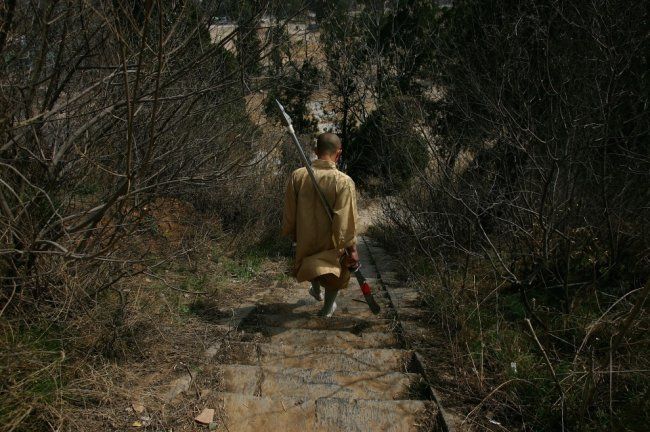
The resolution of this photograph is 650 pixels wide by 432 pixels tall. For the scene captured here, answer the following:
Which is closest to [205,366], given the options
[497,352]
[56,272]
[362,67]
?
[56,272]

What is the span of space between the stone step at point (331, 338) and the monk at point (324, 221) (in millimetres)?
501

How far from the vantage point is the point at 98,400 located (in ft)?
9.66

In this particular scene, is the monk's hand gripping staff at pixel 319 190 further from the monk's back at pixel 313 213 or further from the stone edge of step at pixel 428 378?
the stone edge of step at pixel 428 378

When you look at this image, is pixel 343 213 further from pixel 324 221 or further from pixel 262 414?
pixel 262 414

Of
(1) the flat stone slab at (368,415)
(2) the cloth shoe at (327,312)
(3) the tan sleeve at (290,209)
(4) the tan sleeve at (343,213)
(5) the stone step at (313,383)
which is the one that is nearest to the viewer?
(1) the flat stone slab at (368,415)

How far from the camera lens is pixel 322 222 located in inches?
189

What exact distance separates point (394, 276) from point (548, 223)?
105 inches

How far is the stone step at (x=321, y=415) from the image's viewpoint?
2.94 m

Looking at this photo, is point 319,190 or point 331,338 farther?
point 319,190

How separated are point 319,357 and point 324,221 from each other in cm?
129

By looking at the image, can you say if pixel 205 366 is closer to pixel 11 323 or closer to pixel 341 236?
pixel 11 323

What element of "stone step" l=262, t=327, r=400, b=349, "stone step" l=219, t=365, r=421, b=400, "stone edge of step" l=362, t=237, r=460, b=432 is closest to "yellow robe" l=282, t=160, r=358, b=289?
"stone step" l=262, t=327, r=400, b=349

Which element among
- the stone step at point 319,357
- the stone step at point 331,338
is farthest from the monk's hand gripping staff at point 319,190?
the stone step at point 319,357

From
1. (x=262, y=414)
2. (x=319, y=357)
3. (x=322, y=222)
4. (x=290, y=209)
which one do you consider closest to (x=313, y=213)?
(x=322, y=222)
